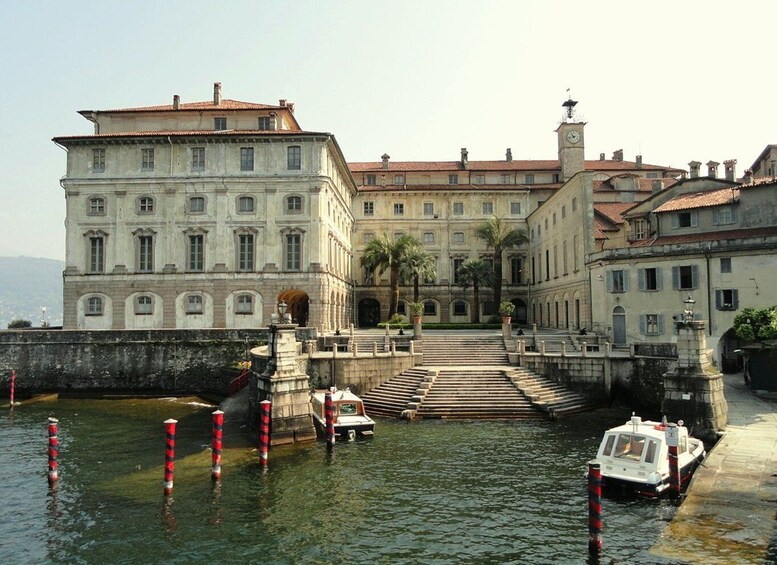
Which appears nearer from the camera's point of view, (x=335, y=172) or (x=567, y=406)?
(x=567, y=406)

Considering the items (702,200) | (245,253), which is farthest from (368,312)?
(702,200)

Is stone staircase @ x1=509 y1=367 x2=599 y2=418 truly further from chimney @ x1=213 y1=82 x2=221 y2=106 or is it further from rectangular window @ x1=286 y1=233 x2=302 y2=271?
chimney @ x1=213 y1=82 x2=221 y2=106

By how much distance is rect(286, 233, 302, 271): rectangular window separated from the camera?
45.9 meters

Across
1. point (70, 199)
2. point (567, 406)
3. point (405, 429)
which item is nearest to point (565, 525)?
point (405, 429)

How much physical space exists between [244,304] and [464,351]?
18.3 metres

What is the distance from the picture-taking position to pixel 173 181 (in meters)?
46.3

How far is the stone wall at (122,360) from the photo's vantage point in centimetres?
3959

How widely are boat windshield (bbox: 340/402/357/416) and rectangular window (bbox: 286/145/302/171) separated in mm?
25252

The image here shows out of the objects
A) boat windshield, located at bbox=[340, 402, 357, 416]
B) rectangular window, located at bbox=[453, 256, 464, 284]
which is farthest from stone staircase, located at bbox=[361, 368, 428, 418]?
rectangular window, located at bbox=[453, 256, 464, 284]

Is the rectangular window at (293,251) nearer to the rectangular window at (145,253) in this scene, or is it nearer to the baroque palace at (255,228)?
the baroque palace at (255,228)

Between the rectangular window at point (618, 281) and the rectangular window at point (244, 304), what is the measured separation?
26.7 metres

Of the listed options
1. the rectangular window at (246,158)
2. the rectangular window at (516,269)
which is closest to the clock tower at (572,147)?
the rectangular window at (516,269)

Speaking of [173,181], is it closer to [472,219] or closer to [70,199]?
[70,199]

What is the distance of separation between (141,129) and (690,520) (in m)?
48.8
